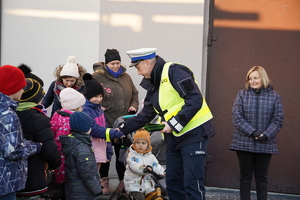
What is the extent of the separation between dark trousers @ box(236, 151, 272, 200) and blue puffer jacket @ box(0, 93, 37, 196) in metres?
2.90

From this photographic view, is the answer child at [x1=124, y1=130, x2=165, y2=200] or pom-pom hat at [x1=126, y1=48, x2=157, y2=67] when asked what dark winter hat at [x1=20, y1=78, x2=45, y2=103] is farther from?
child at [x1=124, y1=130, x2=165, y2=200]

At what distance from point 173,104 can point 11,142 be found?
5.34ft

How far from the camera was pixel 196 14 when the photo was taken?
A: 6.32 meters

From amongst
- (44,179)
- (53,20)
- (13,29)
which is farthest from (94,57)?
(44,179)

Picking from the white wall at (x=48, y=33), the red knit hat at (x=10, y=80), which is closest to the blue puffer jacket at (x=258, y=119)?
the white wall at (x=48, y=33)

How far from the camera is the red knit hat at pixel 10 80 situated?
11.0 feet

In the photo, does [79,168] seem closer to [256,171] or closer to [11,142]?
[11,142]

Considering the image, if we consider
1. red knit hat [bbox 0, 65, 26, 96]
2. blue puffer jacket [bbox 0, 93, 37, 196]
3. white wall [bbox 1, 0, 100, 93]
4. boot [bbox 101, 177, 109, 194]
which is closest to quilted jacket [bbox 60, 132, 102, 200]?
blue puffer jacket [bbox 0, 93, 37, 196]

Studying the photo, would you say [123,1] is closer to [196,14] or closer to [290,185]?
[196,14]

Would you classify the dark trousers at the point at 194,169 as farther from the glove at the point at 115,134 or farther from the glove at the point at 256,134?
the glove at the point at 256,134

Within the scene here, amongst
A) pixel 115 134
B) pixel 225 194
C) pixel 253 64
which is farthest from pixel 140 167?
pixel 253 64

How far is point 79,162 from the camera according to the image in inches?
161

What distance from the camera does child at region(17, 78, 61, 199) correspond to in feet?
11.9

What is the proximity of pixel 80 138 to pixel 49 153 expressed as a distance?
0.54 metres
